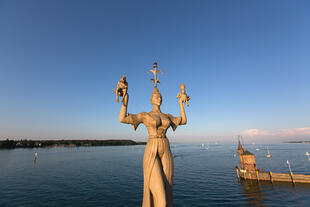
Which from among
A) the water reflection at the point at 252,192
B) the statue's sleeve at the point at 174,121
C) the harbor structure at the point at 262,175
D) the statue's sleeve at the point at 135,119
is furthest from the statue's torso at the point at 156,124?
the harbor structure at the point at 262,175

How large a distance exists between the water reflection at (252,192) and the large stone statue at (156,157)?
31.5 m

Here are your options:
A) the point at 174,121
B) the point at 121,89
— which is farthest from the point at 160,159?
the point at 121,89

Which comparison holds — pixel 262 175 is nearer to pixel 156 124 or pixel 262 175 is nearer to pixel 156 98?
pixel 156 98

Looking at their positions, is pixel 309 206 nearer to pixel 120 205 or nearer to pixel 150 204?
pixel 120 205

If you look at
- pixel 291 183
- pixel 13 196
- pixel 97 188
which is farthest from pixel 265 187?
pixel 13 196

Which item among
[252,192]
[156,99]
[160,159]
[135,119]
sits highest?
[156,99]

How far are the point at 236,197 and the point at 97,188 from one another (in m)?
28.2

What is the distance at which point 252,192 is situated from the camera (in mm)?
31906

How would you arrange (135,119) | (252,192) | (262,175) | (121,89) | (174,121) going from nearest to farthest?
(121,89) < (135,119) < (174,121) < (252,192) < (262,175)

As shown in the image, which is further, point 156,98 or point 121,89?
point 156,98

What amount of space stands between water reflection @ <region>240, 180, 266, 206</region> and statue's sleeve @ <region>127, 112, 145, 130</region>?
106 feet

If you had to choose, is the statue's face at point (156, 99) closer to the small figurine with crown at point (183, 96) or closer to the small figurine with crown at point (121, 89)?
the small figurine with crown at point (183, 96)

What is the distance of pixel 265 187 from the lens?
113 feet

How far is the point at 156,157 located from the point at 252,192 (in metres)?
38.2
